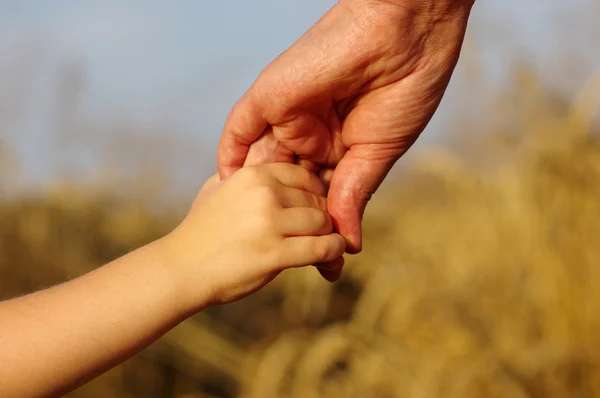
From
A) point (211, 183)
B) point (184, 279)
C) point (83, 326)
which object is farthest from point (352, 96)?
point (83, 326)

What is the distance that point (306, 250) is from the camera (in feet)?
3.73

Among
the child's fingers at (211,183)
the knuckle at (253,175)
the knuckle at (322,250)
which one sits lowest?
the knuckle at (322,250)

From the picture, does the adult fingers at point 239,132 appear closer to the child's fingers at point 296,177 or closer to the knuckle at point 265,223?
the child's fingers at point 296,177

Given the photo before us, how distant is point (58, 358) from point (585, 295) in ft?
5.41

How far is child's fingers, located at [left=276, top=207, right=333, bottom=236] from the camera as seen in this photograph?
1.14 meters

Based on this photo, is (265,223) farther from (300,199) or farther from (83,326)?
(83,326)

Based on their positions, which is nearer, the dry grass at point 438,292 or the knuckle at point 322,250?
the knuckle at point 322,250

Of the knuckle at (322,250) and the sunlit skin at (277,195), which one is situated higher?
the sunlit skin at (277,195)

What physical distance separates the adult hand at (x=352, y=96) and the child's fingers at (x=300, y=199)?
2 centimetres

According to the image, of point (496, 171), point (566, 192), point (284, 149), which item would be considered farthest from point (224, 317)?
point (284, 149)

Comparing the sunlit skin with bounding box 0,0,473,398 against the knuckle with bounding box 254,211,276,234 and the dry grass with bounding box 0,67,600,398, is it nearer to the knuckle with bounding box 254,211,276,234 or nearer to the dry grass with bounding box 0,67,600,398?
the knuckle with bounding box 254,211,276,234

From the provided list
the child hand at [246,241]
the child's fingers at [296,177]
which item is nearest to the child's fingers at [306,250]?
the child hand at [246,241]

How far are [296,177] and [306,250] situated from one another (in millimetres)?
138

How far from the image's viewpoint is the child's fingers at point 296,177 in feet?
3.96
